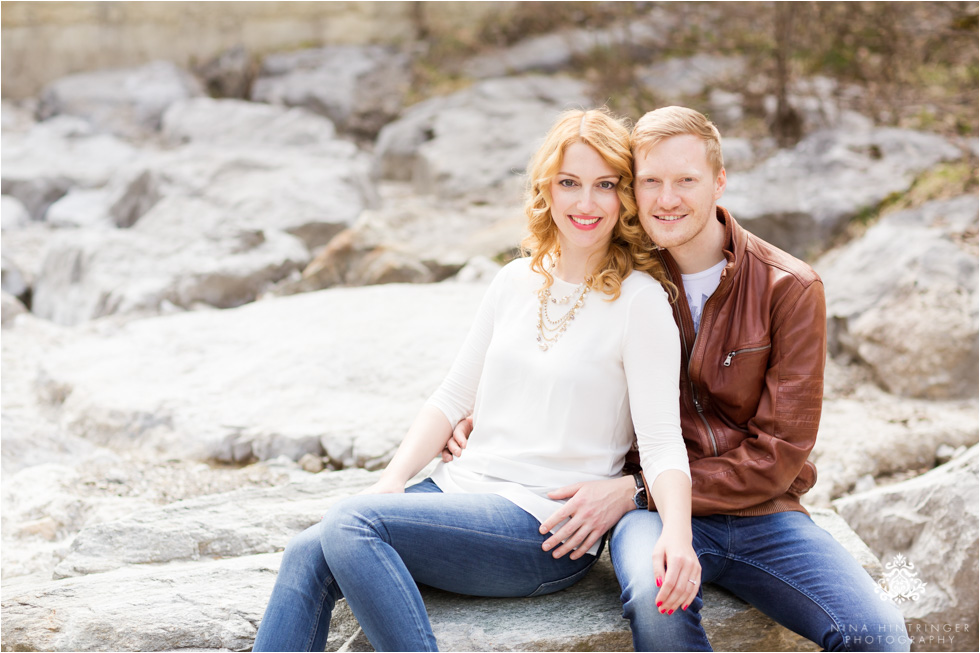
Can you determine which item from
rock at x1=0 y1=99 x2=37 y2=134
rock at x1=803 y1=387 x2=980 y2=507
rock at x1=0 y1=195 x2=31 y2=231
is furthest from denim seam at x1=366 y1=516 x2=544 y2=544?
rock at x1=0 y1=99 x2=37 y2=134

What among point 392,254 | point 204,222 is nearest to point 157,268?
point 204,222

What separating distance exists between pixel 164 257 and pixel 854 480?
14.6ft

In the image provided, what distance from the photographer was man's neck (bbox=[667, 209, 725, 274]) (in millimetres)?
2102

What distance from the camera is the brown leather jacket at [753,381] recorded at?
195 cm

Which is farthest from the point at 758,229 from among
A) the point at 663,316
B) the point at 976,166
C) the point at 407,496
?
the point at 407,496

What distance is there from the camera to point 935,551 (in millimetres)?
2738

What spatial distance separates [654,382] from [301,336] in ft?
8.56

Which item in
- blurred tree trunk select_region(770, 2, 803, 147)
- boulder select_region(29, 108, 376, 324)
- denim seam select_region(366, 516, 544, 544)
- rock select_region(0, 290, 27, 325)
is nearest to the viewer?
denim seam select_region(366, 516, 544, 544)

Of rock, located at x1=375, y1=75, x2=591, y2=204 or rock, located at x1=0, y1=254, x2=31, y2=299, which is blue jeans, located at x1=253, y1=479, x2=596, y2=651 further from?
rock, located at x1=375, y1=75, x2=591, y2=204

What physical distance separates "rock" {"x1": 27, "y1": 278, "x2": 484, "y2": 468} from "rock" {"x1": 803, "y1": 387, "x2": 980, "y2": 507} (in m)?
1.73

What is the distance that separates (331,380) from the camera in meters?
3.84

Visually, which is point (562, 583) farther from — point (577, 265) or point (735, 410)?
point (577, 265)

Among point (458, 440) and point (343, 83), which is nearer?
point (458, 440)

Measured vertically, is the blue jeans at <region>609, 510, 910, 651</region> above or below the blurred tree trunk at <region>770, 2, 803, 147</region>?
below
